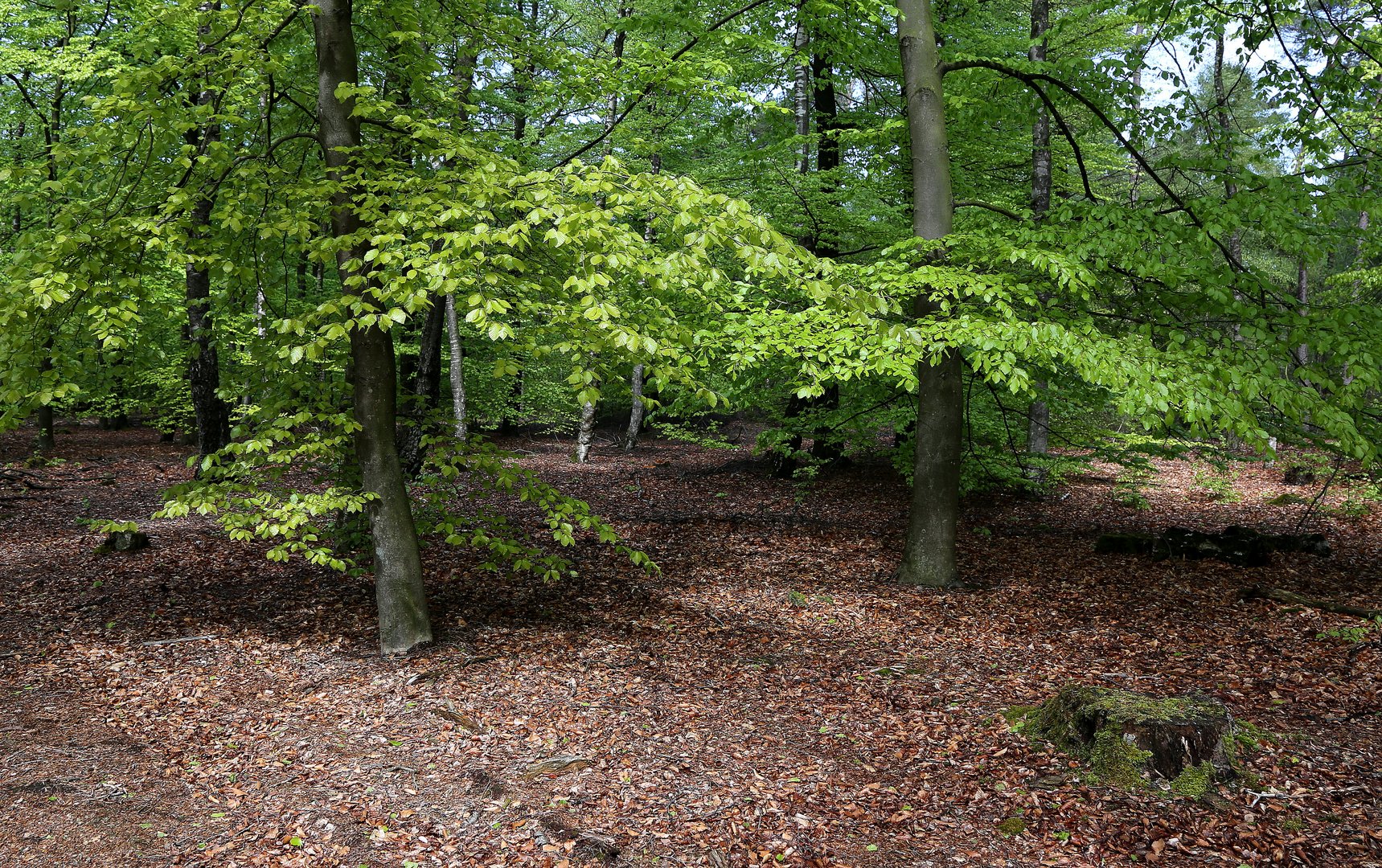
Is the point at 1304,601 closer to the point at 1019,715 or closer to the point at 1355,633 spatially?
the point at 1355,633

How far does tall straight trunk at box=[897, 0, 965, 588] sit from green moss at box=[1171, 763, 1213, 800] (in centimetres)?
418

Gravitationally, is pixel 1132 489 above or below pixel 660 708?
above

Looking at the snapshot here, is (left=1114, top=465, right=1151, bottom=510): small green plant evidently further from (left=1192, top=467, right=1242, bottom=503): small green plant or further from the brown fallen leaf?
the brown fallen leaf

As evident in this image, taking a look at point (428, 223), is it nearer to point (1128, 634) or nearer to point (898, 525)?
point (1128, 634)

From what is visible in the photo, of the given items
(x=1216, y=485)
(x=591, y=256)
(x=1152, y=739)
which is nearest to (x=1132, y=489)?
(x=1216, y=485)

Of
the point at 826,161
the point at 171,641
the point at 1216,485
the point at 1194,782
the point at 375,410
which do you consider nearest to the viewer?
the point at 1194,782

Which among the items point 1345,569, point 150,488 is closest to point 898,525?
point 1345,569

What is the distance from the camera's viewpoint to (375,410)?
20.1 ft

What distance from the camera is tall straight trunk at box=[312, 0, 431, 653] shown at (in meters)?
6.05

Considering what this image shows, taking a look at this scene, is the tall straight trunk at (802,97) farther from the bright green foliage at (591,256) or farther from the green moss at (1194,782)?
Answer: the green moss at (1194,782)

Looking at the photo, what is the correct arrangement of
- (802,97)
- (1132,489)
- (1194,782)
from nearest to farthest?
1. (1194,782)
2. (1132,489)
3. (802,97)

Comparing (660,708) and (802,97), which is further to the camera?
(802,97)

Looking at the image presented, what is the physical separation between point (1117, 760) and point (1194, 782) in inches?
14.6

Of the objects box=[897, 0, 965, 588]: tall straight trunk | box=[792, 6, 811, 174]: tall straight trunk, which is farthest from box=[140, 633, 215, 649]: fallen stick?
box=[792, 6, 811, 174]: tall straight trunk
